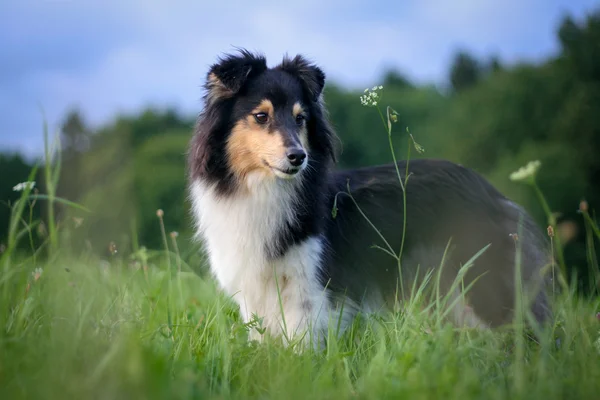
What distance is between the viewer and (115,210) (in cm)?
2562

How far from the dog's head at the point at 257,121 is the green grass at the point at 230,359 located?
1.15 metres

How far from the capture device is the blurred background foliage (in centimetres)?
2130

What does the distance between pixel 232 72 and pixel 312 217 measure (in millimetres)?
1218

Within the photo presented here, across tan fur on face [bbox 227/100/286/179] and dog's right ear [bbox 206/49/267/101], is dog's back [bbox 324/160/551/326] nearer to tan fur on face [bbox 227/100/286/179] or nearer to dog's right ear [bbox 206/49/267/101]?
tan fur on face [bbox 227/100/286/179]

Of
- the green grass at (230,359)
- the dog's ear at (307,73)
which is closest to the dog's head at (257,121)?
the dog's ear at (307,73)

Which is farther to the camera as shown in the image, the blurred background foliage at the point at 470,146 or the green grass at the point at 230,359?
the blurred background foliage at the point at 470,146

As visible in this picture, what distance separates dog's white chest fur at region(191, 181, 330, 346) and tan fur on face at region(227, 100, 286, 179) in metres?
0.21

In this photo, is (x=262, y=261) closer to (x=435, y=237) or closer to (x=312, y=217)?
(x=312, y=217)

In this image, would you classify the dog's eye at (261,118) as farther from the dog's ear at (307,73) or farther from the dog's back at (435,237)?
the dog's back at (435,237)

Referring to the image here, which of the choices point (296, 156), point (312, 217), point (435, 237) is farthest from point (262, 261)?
point (435, 237)

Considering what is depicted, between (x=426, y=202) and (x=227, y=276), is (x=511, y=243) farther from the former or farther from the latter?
(x=227, y=276)

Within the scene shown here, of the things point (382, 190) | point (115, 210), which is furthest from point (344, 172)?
point (115, 210)

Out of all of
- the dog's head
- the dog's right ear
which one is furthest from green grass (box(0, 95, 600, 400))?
the dog's right ear

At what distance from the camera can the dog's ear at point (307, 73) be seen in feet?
15.1
